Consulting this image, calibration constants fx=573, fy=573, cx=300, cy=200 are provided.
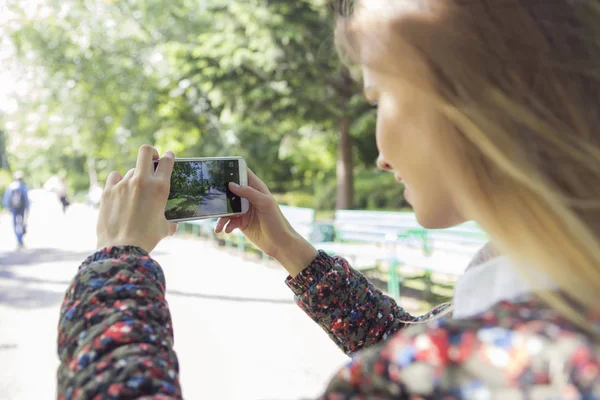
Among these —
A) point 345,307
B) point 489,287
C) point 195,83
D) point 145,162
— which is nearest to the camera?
point 489,287

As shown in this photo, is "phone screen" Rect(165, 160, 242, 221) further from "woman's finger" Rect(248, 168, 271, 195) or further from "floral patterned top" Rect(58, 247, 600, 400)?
"floral patterned top" Rect(58, 247, 600, 400)

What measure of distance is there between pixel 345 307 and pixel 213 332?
11.5 ft

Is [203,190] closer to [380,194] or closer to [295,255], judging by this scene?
[295,255]

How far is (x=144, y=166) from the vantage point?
3.06 feet

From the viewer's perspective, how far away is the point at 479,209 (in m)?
0.59

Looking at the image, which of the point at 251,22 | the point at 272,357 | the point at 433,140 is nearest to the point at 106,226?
the point at 433,140

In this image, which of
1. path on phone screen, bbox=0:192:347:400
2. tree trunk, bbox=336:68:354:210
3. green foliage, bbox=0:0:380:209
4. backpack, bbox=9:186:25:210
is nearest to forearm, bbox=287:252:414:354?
path on phone screen, bbox=0:192:347:400

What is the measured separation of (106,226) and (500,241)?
58 cm

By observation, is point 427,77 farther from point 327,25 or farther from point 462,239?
point 327,25

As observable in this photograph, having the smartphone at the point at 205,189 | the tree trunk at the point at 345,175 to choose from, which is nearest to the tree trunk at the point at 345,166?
the tree trunk at the point at 345,175

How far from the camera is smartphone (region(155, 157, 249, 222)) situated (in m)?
1.36

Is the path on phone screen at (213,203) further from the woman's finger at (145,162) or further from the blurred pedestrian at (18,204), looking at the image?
the blurred pedestrian at (18,204)

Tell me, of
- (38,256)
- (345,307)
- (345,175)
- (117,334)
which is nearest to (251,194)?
(345,307)

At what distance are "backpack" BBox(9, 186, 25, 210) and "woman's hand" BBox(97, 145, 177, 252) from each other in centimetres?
1015
